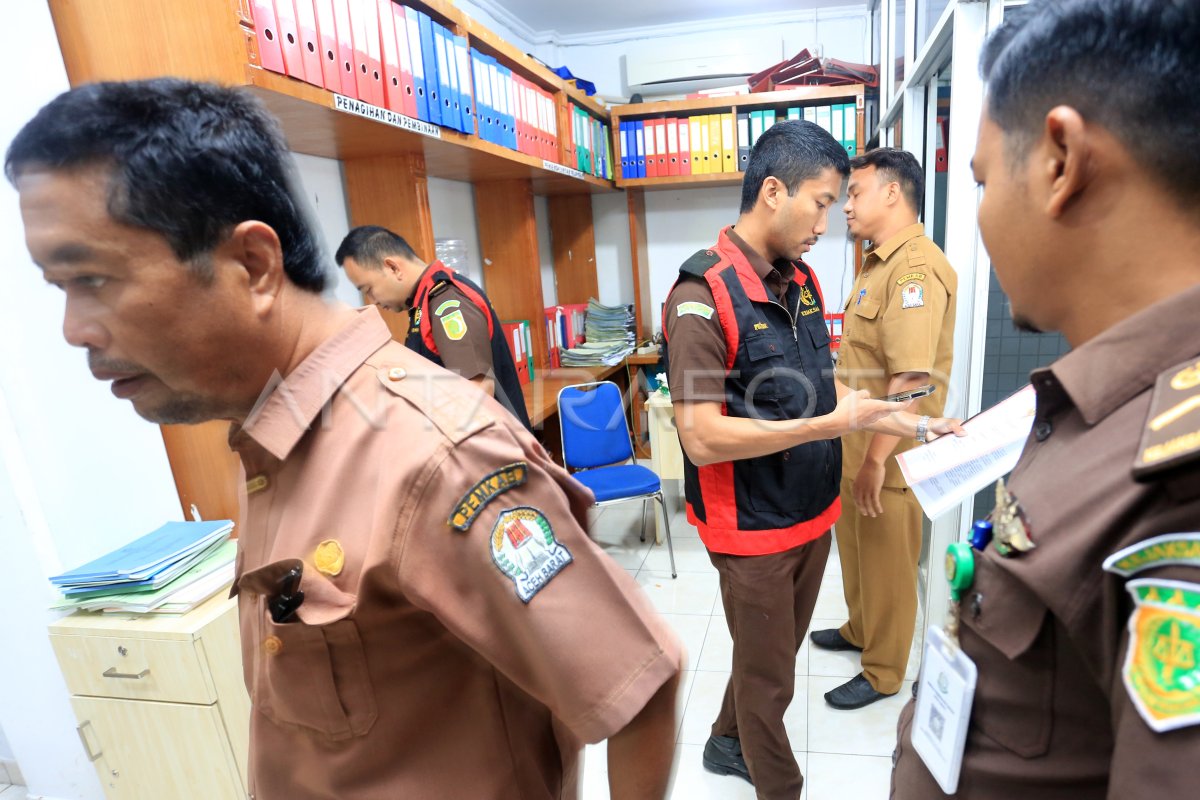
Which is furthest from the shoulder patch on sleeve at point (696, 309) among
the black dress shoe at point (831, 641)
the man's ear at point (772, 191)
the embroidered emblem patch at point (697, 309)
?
the black dress shoe at point (831, 641)

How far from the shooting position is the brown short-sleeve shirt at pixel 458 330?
6.94 feet

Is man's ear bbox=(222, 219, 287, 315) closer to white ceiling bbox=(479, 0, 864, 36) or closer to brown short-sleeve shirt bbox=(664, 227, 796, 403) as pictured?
A: brown short-sleeve shirt bbox=(664, 227, 796, 403)

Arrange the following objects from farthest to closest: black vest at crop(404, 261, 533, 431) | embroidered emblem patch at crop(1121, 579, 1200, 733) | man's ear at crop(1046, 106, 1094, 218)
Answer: black vest at crop(404, 261, 533, 431)
man's ear at crop(1046, 106, 1094, 218)
embroidered emblem patch at crop(1121, 579, 1200, 733)

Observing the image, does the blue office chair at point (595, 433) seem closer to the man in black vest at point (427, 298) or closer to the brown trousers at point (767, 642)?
the man in black vest at point (427, 298)

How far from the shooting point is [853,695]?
2.05m

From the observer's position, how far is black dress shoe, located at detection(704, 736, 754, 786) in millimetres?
1788

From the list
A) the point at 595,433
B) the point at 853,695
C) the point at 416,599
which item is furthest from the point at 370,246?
the point at 853,695

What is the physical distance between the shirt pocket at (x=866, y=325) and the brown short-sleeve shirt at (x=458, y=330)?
1.26 metres

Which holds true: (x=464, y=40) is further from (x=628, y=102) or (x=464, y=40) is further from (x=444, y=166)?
(x=628, y=102)

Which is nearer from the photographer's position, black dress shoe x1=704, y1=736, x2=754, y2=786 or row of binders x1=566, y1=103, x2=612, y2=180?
black dress shoe x1=704, y1=736, x2=754, y2=786

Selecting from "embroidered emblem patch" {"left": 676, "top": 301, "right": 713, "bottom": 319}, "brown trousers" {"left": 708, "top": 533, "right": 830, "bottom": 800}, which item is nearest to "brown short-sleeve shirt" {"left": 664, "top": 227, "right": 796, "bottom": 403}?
"embroidered emblem patch" {"left": 676, "top": 301, "right": 713, "bottom": 319}

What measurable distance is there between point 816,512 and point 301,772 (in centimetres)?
116

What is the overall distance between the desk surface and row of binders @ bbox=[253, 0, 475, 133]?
135 centimetres

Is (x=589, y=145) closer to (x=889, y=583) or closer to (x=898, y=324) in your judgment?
(x=898, y=324)
